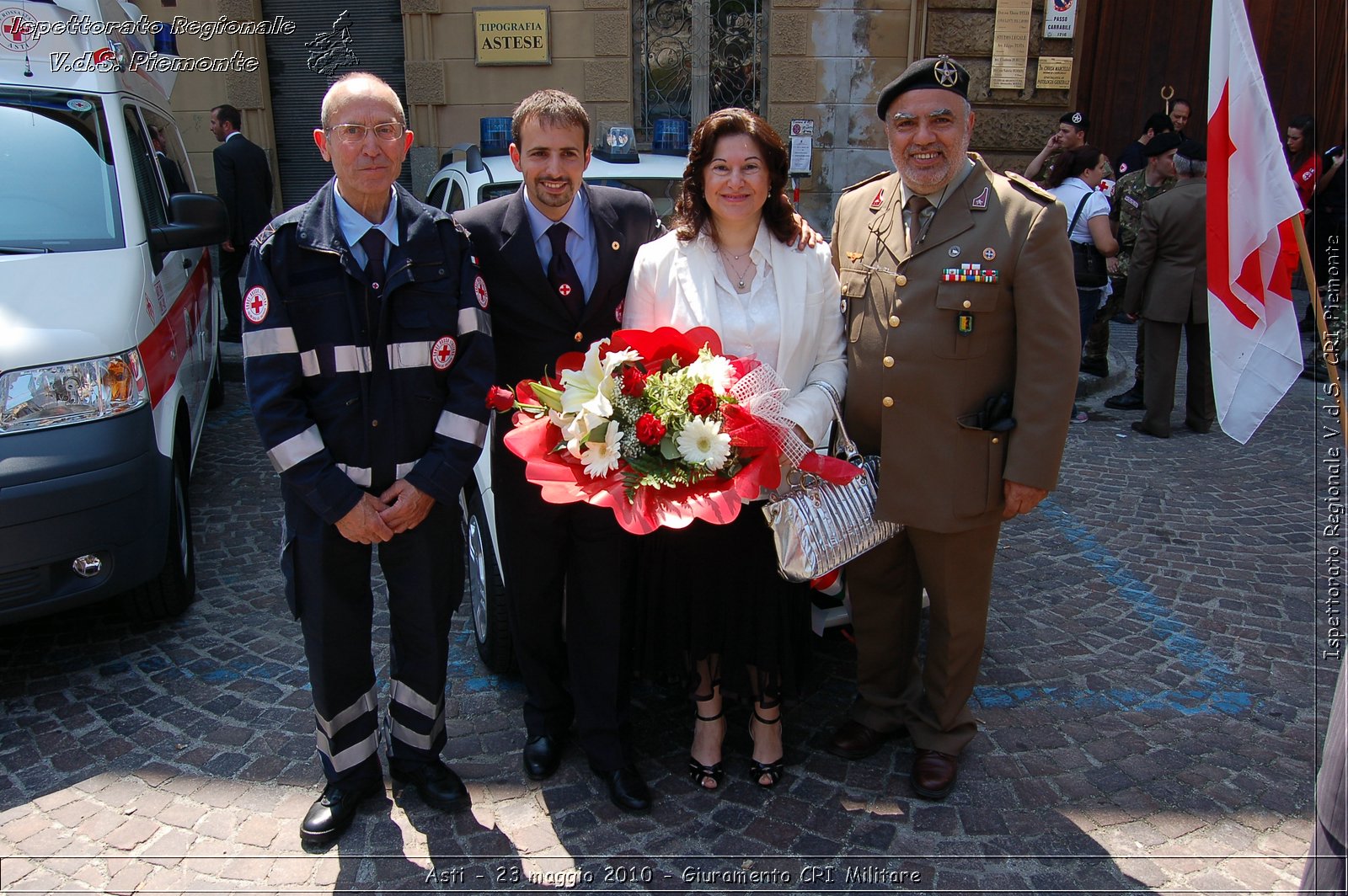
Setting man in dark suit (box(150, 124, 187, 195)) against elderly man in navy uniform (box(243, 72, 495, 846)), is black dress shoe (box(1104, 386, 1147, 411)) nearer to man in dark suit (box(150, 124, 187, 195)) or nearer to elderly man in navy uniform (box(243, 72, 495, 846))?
elderly man in navy uniform (box(243, 72, 495, 846))

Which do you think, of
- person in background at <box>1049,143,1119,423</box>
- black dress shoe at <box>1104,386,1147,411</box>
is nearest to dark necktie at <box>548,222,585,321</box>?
person in background at <box>1049,143,1119,423</box>

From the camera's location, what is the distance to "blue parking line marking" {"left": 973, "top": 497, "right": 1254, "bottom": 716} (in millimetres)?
3623

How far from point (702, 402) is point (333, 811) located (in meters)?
1.70

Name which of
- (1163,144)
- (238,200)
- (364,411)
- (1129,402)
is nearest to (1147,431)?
(1129,402)

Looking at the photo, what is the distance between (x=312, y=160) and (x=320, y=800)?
10.2 meters

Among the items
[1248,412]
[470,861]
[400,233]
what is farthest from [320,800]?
[1248,412]

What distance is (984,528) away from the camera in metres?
2.99

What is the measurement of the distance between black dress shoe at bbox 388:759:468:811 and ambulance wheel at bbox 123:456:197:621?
62.7 inches

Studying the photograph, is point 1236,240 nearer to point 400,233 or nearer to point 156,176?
point 400,233

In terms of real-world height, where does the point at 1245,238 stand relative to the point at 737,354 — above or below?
above

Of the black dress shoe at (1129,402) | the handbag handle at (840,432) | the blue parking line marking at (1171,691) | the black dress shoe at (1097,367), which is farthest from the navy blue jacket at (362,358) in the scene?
the black dress shoe at (1097,367)

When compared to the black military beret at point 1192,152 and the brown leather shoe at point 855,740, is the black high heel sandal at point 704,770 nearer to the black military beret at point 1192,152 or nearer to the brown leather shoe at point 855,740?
the brown leather shoe at point 855,740

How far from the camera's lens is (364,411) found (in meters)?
2.72

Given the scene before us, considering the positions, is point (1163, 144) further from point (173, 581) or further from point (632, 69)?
point (173, 581)
